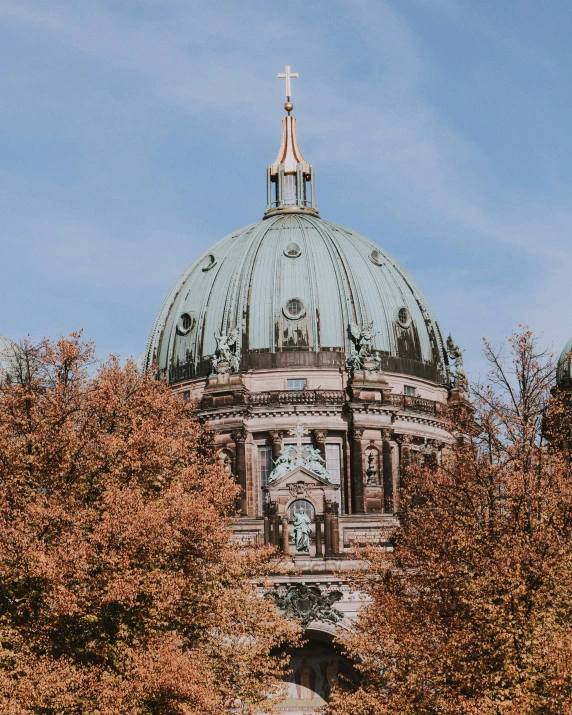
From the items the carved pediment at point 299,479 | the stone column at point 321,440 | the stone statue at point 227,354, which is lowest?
the carved pediment at point 299,479

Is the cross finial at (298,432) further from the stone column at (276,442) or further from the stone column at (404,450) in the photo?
the stone column at (404,450)

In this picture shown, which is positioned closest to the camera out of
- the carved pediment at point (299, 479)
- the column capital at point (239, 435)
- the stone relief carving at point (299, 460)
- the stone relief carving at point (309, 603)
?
the stone relief carving at point (309, 603)

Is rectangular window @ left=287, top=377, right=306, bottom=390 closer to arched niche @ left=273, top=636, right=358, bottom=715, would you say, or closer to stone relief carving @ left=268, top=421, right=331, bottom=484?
stone relief carving @ left=268, top=421, right=331, bottom=484

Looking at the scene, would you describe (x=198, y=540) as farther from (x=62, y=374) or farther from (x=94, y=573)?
(x=62, y=374)

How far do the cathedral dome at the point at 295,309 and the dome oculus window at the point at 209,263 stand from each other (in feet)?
0.42

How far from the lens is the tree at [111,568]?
41750 millimetres

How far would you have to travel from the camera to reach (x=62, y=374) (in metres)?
50.0

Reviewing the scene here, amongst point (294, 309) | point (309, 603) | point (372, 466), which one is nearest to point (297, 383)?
point (294, 309)

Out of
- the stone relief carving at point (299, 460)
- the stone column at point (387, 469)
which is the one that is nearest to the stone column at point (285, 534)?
the stone relief carving at point (299, 460)

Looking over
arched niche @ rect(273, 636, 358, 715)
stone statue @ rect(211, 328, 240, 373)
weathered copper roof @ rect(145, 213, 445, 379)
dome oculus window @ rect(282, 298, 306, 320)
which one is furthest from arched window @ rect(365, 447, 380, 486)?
arched niche @ rect(273, 636, 358, 715)

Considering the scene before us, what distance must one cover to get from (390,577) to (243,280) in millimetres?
39728

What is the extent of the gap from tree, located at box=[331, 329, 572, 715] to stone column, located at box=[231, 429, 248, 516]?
96.8 feet

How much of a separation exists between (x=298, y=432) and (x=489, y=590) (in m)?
38.2

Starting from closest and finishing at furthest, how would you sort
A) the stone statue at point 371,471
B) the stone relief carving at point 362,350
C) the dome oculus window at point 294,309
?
the stone statue at point 371,471 < the stone relief carving at point 362,350 < the dome oculus window at point 294,309
